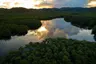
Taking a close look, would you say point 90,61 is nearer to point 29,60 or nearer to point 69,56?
point 69,56

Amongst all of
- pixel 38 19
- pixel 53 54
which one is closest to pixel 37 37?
pixel 53 54

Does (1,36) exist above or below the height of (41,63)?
below

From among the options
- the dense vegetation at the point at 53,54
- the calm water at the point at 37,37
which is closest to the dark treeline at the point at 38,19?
the calm water at the point at 37,37

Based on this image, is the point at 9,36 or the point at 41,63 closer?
the point at 41,63

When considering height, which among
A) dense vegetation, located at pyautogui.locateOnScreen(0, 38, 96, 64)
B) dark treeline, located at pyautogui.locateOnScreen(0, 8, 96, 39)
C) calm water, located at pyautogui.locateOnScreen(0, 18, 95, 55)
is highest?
dense vegetation, located at pyautogui.locateOnScreen(0, 38, 96, 64)

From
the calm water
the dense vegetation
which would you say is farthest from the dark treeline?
the dense vegetation

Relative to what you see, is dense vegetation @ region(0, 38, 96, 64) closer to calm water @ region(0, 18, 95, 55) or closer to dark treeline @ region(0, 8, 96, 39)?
calm water @ region(0, 18, 95, 55)

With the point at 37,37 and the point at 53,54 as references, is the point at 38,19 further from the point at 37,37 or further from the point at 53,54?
the point at 53,54

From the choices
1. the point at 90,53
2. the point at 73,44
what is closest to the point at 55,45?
the point at 73,44
